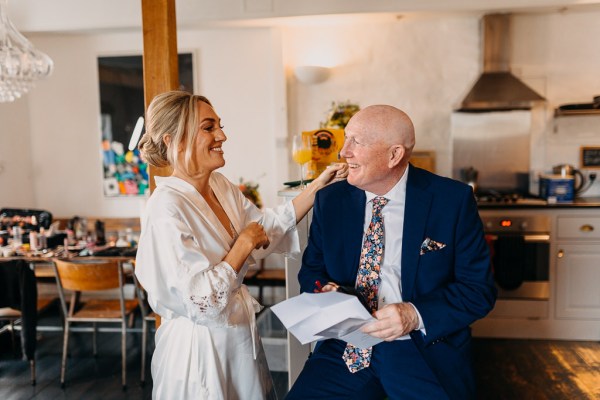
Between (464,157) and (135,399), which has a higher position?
(464,157)

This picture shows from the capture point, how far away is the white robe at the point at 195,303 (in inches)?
67.9

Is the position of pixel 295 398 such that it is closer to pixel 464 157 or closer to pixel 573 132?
pixel 464 157

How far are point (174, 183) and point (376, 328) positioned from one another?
875 millimetres

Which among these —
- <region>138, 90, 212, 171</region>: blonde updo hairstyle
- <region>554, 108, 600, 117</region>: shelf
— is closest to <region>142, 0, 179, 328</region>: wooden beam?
<region>138, 90, 212, 171</region>: blonde updo hairstyle

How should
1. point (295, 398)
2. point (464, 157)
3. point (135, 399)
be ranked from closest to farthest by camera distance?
1. point (295, 398)
2. point (135, 399)
3. point (464, 157)

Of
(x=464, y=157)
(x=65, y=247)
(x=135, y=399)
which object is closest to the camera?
(x=135, y=399)

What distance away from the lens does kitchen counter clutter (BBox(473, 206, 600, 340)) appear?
167 inches

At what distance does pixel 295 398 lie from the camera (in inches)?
72.7

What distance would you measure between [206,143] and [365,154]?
0.57m

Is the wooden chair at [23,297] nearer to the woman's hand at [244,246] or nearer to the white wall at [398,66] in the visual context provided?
the woman's hand at [244,246]

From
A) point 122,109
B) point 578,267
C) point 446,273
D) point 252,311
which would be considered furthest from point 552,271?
point 122,109

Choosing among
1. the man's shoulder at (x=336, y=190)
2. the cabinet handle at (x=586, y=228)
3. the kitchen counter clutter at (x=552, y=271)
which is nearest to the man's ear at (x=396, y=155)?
the man's shoulder at (x=336, y=190)

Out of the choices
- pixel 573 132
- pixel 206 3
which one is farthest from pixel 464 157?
pixel 206 3

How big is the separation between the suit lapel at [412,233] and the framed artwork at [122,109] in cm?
416
